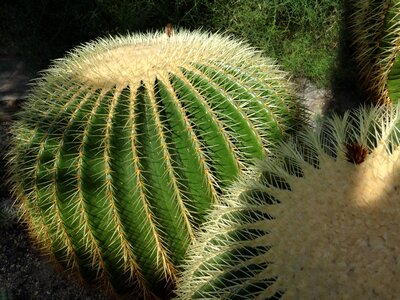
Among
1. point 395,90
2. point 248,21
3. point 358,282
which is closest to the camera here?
point 358,282

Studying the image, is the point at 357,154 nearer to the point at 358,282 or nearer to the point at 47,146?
the point at 358,282

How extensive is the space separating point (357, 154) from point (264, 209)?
A: 0.23m

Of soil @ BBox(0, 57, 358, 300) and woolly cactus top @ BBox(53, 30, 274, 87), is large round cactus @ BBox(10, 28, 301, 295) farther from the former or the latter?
soil @ BBox(0, 57, 358, 300)

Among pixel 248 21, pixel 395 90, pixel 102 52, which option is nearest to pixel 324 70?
pixel 248 21

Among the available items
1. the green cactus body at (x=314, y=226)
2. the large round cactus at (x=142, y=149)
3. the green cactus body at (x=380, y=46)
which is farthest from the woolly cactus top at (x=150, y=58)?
the green cactus body at (x=380, y=46)

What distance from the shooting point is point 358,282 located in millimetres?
1069

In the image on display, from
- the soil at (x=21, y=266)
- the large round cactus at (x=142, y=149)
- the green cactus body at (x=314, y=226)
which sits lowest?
the soil at (x=21, y=266)

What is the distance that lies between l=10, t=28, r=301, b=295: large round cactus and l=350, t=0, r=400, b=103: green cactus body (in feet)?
2.46

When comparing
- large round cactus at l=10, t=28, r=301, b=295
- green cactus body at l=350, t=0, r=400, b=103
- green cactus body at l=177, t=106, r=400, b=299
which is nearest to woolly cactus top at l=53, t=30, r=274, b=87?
large round cactus at l=10, t=28, r=301, b=295

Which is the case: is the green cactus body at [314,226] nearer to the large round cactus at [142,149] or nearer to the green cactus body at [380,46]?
the large round cactus at [142,149]

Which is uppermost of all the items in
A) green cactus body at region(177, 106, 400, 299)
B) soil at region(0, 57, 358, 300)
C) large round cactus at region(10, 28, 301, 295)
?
green cactus body at region(177, 106, 400, 299)

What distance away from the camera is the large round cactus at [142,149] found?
1.74 metres

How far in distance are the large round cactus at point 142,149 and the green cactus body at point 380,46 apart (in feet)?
2.46

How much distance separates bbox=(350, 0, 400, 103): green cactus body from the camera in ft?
7.89
